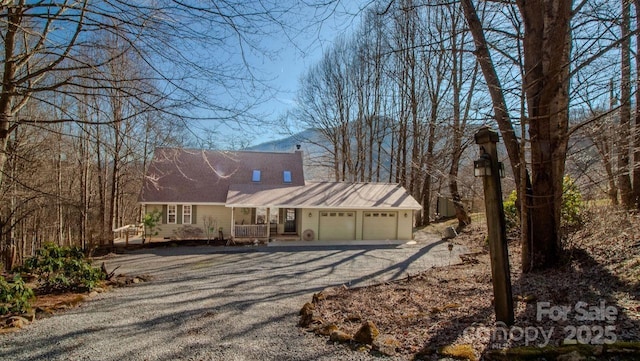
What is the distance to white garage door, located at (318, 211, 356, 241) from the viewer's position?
16.3 metres

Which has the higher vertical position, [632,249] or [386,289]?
[632,249]

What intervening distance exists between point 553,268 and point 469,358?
3528 millimetres

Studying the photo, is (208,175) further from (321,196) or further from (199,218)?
(321,196)

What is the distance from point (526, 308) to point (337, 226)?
1263cm

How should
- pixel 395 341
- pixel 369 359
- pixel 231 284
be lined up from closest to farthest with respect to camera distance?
pixel 369 359
pixel 395 341
pixel 231 284

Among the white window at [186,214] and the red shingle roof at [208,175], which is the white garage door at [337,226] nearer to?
the red shingle roof at [208,175]

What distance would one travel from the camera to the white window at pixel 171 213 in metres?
16.0

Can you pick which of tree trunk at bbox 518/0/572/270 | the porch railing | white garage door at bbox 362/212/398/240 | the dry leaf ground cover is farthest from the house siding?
tree trunk at bbox 518/0/572/270

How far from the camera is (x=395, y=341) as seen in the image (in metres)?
3.45

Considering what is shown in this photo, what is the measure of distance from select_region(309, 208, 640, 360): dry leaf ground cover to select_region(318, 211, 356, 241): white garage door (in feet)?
31.5

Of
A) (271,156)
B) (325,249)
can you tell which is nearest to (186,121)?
(325,249)

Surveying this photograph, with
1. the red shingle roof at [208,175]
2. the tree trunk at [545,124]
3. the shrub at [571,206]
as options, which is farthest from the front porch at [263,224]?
the tree trunk at [545,124]

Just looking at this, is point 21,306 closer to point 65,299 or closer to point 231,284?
point 65,299

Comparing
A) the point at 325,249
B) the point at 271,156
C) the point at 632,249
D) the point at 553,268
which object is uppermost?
the point at 271,156
